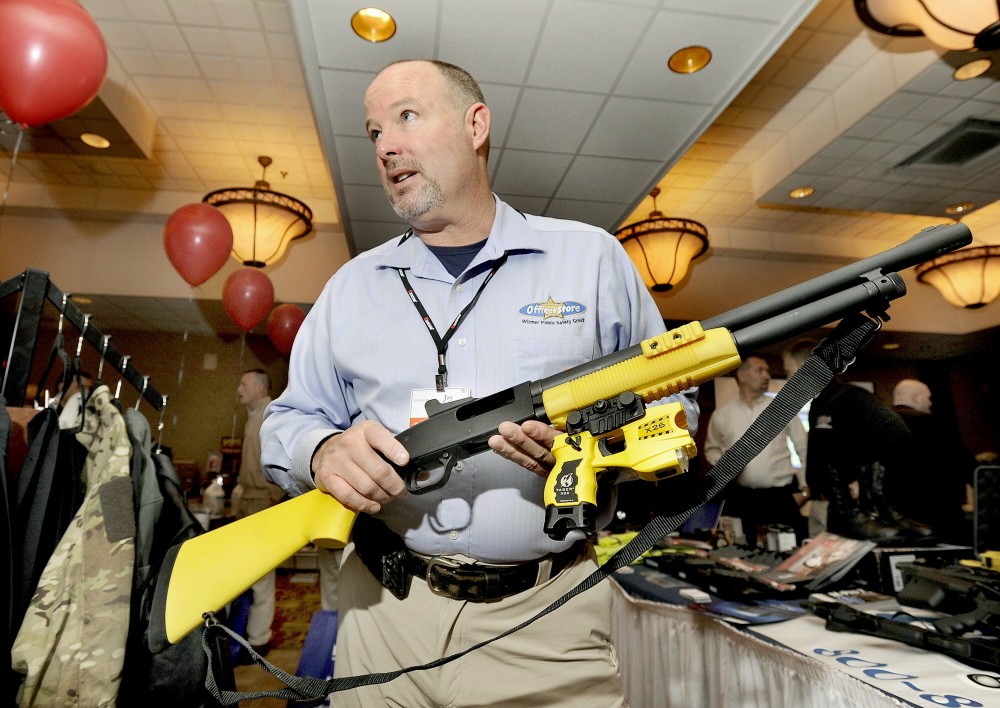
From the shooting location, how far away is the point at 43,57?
2131 mm

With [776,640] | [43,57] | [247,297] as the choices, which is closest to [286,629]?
[247,297]

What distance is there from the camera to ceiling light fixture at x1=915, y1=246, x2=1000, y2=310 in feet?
18.7

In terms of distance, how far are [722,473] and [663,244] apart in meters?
4.57

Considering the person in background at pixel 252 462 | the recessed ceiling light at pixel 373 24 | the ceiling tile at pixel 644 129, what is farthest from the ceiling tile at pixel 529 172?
the person in background at pixel 252 462

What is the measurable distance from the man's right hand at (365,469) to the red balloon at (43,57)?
228cm

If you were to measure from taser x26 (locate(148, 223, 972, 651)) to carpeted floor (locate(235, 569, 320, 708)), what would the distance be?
2596 millimetres

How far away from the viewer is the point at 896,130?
4402 mm

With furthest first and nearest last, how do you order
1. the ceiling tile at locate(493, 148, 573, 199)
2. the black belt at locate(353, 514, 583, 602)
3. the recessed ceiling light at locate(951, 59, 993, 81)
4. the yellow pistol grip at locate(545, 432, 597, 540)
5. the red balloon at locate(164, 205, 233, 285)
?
the ceiling tile at locate(493, 148, 573, 199), the red balloon at locate(164, 205, 233, 285), the recessed ceiling light at locate(951, 59, 993, 81), the black belt at locate(353, 514, 583, 602), the yellow pistol grip at locate(545, 432, 597, 540)

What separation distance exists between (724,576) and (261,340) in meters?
8.55

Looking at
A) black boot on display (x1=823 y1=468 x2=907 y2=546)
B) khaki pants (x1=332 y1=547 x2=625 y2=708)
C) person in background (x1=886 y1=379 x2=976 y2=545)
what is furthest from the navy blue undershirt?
person in background (x1=886 y1=379 x2=976 y2=545)

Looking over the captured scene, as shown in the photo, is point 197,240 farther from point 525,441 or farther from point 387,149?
point 525,441

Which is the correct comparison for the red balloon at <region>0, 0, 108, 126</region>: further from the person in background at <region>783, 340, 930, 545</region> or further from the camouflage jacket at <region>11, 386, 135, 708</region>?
the person in background at <region>783, 340, 930, 545</region>

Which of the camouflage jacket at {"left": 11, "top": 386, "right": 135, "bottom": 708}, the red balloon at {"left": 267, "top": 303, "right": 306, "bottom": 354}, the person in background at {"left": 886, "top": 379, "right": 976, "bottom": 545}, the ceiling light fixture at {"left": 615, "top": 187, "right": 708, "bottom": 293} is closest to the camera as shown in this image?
the camouflage jacket at {"left": 11, "top": 386, "right": 135, "bottom": 708}

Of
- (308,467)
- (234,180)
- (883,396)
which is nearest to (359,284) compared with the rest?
(308,467)
